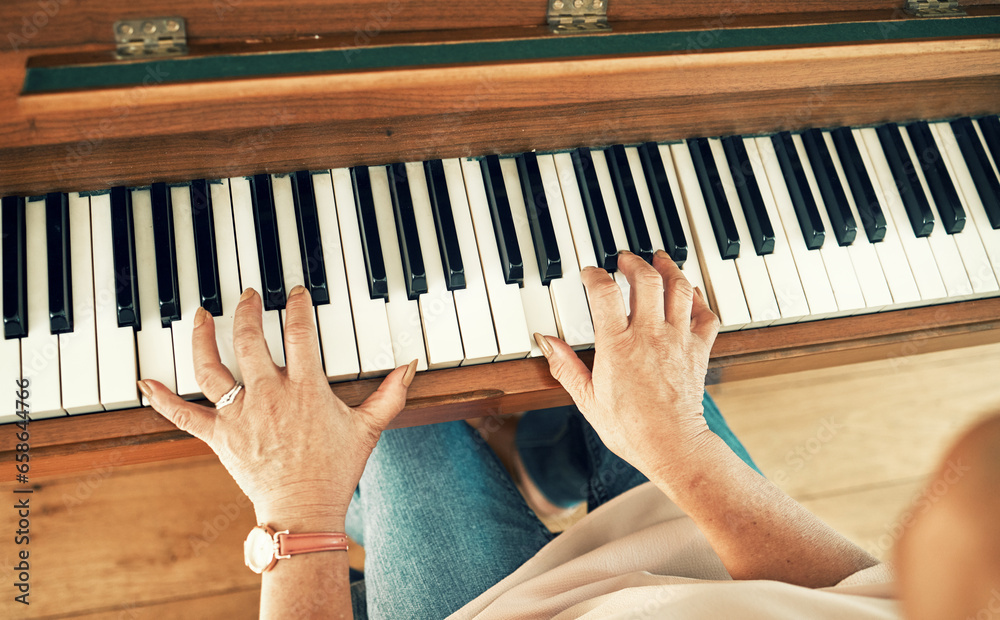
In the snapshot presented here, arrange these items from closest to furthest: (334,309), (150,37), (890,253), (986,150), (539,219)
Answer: (150,37) → (334,309) → (539,219) → (890,253) → (986,150)

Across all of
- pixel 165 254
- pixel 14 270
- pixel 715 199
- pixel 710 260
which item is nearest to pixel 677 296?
pixel 710 260

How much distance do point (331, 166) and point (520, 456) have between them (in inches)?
44.3

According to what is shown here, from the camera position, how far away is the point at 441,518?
4.48 ft

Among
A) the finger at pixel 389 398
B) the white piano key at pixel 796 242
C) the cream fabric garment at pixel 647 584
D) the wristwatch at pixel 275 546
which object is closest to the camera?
the cream fabric garment at pixel 647 584

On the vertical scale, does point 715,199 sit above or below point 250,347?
above

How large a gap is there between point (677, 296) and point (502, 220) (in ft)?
1.17

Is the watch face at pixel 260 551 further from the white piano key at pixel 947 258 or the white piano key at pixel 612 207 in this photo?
the white piano key at pixel 947 258

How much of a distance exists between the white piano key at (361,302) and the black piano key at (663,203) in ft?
1.91

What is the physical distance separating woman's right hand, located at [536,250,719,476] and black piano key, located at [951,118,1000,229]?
77cm

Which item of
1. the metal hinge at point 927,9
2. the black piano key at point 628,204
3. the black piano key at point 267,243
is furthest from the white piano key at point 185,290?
the metal hinge at point 927,9

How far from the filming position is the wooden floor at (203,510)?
1.72 meters

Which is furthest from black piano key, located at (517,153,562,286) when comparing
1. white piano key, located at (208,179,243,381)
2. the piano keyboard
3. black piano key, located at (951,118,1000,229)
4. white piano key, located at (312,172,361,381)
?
black piano key, located at (951,118,1000,229)

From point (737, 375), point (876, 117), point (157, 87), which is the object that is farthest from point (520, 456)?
point (157, 87)

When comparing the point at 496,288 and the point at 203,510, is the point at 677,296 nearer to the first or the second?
the point at 496,288
